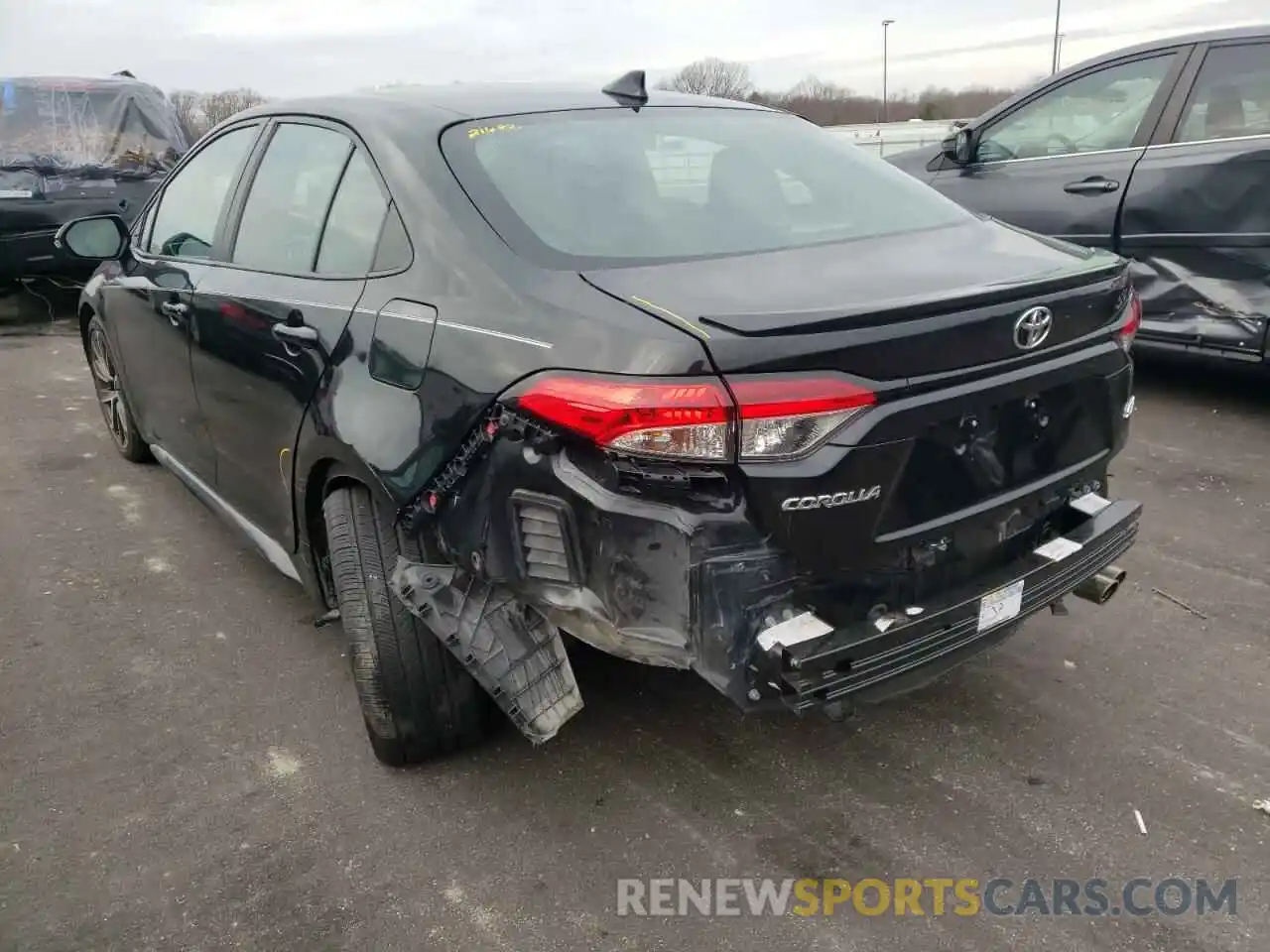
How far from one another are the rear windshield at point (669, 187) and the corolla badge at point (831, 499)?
0.69 meters

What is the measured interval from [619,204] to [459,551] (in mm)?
931

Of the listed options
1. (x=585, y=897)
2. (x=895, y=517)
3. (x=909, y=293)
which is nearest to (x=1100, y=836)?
(x=895, y=517)

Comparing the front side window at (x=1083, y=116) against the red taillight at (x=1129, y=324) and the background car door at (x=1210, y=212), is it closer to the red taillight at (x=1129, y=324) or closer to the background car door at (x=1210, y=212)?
the background car door at (x=1210, y=212)

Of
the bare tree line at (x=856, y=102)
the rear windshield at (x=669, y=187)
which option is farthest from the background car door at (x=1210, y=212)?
the bare tree line at (x=856, y=102)

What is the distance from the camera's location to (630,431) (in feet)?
6.27

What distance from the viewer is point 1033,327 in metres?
2.22

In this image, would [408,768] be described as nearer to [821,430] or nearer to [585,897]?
[585,897]

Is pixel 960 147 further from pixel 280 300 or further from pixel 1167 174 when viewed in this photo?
pixel 280 300

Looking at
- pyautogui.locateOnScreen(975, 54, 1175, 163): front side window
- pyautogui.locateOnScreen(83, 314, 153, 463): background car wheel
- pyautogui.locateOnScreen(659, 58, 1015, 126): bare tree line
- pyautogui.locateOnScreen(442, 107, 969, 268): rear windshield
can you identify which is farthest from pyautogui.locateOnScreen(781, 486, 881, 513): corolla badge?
pyautogui.locateOnScreen(659, 58, 1015, 126): bare tree line

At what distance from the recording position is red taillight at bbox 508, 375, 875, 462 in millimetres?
1887

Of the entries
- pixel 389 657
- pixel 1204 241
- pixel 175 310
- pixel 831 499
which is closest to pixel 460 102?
pixel 175 310

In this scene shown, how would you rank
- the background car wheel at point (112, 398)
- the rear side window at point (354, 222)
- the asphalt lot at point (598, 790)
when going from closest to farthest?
1. the asphalt lot at point (598, 790)
2. the rear side window at point (354, 222)
3. the background car wheel at point (112, 398)

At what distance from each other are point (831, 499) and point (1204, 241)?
13.3 feet

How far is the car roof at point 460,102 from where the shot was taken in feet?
9.07
